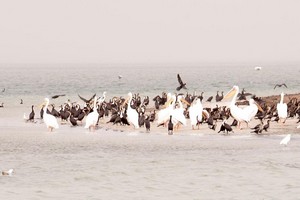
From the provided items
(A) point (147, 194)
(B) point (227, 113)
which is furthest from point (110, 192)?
(B) point (227, 113)

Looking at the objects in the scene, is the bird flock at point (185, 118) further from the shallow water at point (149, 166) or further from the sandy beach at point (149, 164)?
the shallow water at point (149, 166)

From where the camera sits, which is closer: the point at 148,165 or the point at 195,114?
the point at 148,165

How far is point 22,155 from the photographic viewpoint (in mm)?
21031

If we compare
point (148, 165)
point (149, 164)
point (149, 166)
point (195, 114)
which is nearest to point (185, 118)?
point (195, 114)

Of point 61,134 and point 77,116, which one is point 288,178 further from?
point 77,116

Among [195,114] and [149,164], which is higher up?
[195,114]

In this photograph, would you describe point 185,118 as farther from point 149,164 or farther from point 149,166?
point 149,166

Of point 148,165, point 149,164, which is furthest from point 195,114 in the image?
point 148,165

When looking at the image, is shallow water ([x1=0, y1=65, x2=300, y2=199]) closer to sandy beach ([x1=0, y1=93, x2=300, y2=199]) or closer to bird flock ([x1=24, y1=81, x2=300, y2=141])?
sandy beach ([x1=0, y1=93, x2=300, y2=199])

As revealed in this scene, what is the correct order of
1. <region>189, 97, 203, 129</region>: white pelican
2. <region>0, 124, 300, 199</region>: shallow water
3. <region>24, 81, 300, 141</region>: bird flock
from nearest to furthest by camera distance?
<region>0, 124, 300, 199</region>: shallow water → <region>24, 81, 300, 141</region>: bird flock → <region>189, 97, 203, 129</region>: white pelican

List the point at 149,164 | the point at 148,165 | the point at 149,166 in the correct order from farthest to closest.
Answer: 1. the point at 149,164
2. the point at 148,165
3. the point at 149,166

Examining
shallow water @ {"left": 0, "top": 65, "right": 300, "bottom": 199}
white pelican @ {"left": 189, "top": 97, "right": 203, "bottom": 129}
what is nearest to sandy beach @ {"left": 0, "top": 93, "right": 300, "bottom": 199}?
shallow water @ {"left": 0, "top": 65, "right": 300, "bottom": 199}

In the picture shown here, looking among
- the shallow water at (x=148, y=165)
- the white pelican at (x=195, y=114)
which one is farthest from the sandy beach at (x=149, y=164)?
the white pelican at (x=195, y=114)

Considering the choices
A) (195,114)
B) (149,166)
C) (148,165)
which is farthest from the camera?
(195,114)
